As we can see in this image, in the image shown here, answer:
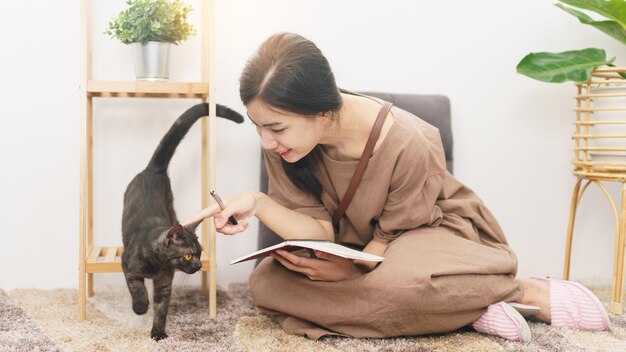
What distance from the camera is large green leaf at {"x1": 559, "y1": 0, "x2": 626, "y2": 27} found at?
1775mm

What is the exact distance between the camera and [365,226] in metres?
1.56

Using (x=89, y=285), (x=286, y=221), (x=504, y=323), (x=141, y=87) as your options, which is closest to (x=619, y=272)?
(x=504, y=323)

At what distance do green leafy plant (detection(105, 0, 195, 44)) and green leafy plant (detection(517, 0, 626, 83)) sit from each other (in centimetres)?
99

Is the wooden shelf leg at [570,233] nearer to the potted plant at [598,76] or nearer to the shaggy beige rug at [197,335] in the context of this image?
the potted plant at [598,76]

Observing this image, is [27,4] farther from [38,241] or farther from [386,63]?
[386,63]

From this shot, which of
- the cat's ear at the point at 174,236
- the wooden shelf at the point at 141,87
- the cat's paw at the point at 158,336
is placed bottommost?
the cat's paw at the point at 158,336

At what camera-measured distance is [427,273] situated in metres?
1.38

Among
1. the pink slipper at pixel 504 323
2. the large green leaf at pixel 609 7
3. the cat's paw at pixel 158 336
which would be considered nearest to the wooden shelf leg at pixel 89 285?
the cat's paw at pixel 158 336

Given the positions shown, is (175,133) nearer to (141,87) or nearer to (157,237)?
(141,87)

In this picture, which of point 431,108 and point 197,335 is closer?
point 197,335

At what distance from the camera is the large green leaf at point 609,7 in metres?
1.78

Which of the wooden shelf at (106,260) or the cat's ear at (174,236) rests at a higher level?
the cat's ear at (174,236)

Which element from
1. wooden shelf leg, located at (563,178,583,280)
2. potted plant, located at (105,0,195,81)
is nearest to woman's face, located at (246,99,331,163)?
potted plant, located at (105,0,195,81)

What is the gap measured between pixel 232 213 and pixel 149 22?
0.62 metres
